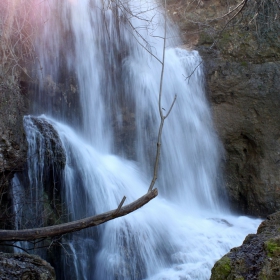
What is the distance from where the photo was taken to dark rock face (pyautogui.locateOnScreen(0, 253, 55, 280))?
2.67 m

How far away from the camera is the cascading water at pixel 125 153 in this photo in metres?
4.71

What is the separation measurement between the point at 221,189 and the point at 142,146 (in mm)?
1786

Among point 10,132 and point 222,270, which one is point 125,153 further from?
point 222,270

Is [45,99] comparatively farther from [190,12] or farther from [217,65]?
[190,12]

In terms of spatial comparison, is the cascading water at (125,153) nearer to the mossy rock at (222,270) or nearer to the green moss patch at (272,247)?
the mossy rock at (222,270)

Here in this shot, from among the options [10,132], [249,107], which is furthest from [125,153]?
[10,132]

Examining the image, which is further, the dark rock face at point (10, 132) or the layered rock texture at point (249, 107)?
the layered rock texture at point (249, 107)

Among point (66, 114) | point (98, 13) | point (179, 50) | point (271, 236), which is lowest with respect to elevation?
point (271, 236)

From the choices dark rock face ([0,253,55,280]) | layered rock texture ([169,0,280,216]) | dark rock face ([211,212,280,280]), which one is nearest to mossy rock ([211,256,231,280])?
dark rock face ([211,212,280,280])

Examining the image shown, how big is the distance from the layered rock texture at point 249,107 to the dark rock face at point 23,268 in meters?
5.03

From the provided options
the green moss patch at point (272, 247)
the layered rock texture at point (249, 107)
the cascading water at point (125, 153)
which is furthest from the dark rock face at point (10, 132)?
the layered rock texture at point (249, 107)

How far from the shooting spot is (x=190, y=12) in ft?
27.0

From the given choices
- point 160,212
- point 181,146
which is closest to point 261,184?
point 181,146

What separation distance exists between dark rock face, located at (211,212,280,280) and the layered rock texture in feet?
15.0
